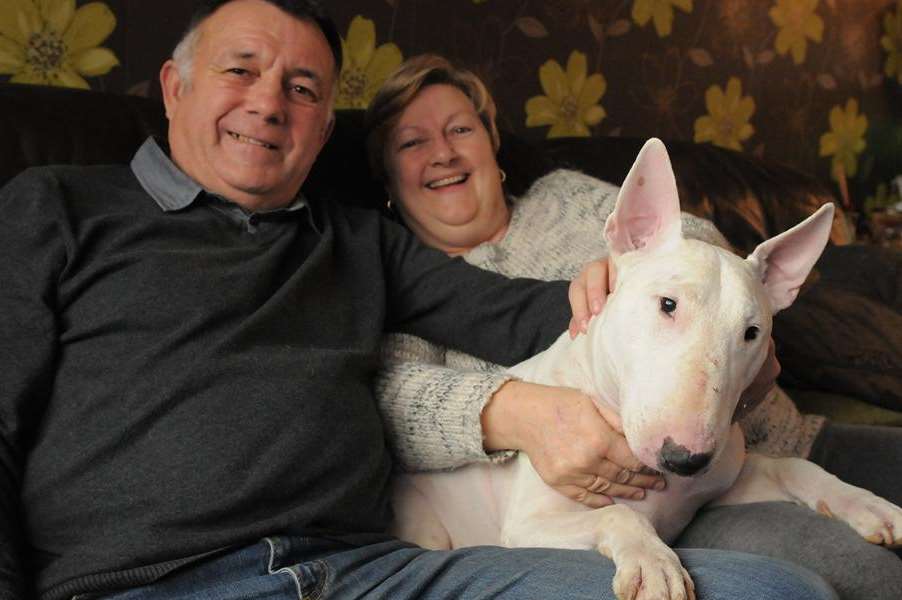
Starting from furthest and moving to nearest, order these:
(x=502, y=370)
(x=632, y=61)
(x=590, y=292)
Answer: (x=632, y=61)
(x=502, y=370)
(x=590, y=292)

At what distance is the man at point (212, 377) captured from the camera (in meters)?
1.01

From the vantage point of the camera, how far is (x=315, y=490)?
1.12 m

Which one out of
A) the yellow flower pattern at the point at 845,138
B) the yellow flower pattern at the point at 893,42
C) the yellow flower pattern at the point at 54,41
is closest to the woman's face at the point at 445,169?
the yellow flower pattern at the point at 54,41

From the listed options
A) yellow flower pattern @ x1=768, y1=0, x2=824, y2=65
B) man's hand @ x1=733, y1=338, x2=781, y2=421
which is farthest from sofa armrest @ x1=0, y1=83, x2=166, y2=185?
yellow flower pattern @ x1=768, y1=0, x2=824, y2=65

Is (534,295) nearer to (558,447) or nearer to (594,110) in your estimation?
(558,447)

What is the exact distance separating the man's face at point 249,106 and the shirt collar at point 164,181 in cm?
4

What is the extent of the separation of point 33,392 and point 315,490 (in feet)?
1.23

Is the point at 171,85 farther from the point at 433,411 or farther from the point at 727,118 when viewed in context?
the point at 727,118

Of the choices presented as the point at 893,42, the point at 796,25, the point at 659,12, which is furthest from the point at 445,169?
the point at 893,42

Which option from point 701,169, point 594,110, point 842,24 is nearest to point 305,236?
point 701,169

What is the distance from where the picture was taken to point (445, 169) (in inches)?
66.6

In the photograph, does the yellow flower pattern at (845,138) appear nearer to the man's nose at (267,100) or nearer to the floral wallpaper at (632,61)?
the floral wallpaper at (632,61)

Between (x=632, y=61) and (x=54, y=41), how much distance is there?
202 centimetres

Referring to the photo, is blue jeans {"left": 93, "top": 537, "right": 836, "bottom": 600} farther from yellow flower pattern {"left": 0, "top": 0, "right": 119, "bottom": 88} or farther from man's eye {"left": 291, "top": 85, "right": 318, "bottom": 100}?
yellow flower pattern {"left": 0, "top": 0, "right": 119, "bottom": 88}
